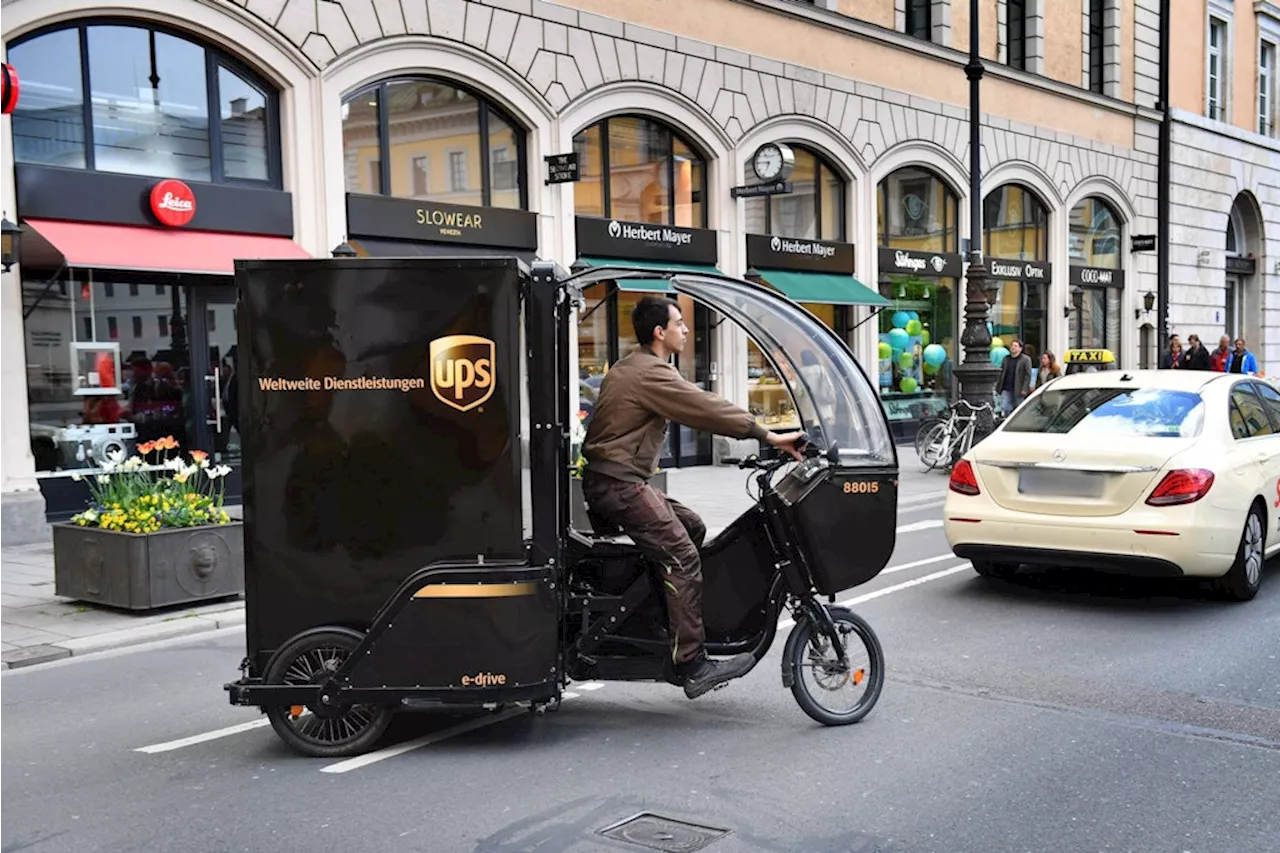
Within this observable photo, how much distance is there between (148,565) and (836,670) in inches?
199

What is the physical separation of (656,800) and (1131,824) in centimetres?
170

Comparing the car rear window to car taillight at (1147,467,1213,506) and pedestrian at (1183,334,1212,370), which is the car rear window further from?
pedestrian at (1183,334,1212,370)

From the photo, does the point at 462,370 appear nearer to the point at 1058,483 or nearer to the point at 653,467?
the point at 653,467

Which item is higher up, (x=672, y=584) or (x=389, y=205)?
(x=389, y=205)

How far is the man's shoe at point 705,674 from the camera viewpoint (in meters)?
Answer: 5.39

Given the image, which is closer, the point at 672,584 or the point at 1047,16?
the point at 672,584

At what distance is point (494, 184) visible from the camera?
661 inches

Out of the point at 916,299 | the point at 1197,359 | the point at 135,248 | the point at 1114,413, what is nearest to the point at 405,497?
the point at 1114,413

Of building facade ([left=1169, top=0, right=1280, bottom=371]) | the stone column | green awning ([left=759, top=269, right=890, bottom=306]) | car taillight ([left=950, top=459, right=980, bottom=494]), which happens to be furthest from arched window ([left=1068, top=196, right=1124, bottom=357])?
the stone column

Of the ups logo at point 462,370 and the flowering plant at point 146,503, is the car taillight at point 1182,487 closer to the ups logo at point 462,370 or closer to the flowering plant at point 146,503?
the ups logo at point 462,370

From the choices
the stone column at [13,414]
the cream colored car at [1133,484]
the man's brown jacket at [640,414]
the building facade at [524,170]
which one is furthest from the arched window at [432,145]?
the man's brown jacket at [640,414]

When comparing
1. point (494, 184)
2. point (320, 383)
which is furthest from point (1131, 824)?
point (494, 184)

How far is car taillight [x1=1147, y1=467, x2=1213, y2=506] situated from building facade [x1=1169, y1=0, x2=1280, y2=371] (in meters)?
A: 26.4

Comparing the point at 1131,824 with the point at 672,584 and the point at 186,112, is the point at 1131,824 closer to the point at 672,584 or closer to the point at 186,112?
the point at 672,584
